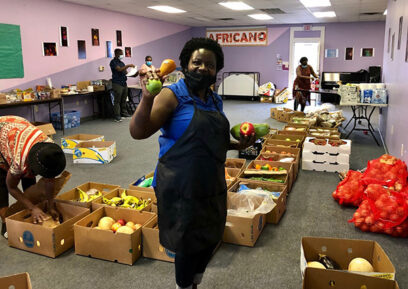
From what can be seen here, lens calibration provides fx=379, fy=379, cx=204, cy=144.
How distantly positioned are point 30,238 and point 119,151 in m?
3.19

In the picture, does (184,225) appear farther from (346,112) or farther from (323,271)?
(346,112)

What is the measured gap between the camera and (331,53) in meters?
13.1

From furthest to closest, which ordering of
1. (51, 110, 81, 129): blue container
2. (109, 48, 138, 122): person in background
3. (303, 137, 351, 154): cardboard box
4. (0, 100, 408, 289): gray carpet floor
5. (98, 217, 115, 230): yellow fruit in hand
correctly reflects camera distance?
(109, 48, 138, 122): person in background
(51, 110, 81, 129): blue container
(303, 137, 351, 154): cardboard box
(98, 217, 115, 230): yellow fruit in hand
(0, 100, 408, 289): gray carpet floor

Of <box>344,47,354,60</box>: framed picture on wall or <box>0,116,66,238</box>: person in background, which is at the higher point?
<box>344,47,354,60</box>: framed picture on wall

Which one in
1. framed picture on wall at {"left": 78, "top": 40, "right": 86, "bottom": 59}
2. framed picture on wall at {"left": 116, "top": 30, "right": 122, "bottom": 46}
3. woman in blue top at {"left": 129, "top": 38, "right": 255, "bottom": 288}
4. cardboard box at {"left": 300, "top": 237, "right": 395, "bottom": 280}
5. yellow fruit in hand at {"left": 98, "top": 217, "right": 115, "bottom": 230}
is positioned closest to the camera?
woman in blue top at {"left": 129, "top": 38, "right": 255, "bottom": 288}

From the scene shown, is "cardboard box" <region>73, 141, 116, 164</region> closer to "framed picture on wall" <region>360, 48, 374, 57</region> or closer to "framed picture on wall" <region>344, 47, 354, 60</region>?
"framed picture on wall" <region>344, 47, 354, 60</region>

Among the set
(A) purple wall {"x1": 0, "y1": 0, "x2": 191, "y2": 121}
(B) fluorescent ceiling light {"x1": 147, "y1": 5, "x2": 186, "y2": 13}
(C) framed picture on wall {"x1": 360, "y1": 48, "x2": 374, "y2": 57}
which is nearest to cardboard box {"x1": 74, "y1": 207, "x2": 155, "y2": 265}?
(A) purple wall {"x1": 0, "y1": 0, "x2": 191, "y2": 121}

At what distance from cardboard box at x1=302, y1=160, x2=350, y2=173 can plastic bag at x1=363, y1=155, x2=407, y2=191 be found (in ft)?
2.80

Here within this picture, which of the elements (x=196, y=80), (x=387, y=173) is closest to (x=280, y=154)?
(x=387, y=173)

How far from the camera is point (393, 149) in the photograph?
507 centimetres

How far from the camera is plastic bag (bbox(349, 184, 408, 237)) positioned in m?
3.06

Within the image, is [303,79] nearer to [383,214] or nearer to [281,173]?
[281,173]

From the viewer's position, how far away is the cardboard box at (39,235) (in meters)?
2.72

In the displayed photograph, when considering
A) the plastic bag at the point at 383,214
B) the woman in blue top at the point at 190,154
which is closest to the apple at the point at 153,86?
the woman in blue top at the point at 190,154
